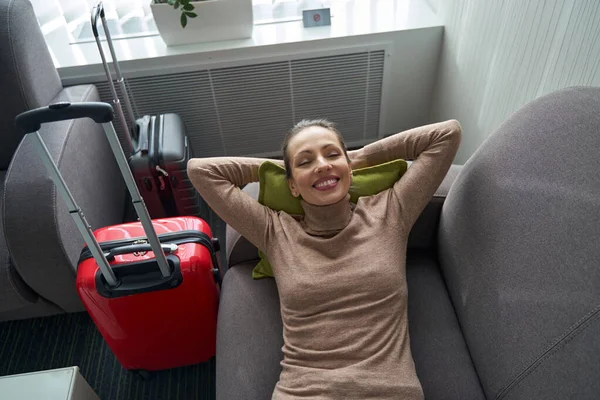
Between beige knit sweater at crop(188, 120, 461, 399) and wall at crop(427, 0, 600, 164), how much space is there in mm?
335

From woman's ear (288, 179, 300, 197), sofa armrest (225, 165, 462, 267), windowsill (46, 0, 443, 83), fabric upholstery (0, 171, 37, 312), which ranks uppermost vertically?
windowsill (46, 0, 443, 83)

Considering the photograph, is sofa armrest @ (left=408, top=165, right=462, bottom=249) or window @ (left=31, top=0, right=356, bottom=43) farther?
window @ (left=31, top=0, right=356, bottom=43)

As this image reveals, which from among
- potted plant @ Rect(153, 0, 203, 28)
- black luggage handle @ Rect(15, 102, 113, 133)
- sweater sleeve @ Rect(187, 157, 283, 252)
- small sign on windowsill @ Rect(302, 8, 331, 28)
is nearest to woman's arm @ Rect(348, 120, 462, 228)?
sweater sleeve @ Rect(187, 157, 283, 252)

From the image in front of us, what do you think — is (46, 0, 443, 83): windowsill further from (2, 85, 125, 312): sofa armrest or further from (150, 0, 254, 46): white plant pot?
(2, 85, 125, 312): sofa armrest

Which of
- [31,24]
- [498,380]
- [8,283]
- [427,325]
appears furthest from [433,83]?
[8,283]

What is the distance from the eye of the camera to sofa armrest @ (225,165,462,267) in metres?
1.33

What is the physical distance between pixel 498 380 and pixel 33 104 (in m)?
1.68

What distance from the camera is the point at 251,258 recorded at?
1.38m

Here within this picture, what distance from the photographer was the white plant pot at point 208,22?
184 centimetres

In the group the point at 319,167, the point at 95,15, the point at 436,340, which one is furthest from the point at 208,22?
the point at 436,340

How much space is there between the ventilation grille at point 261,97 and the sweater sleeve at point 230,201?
0.80 m

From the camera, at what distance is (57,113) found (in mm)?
888

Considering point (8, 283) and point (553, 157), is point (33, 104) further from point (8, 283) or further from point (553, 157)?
point (553, 157)

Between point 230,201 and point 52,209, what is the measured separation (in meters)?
0.53
